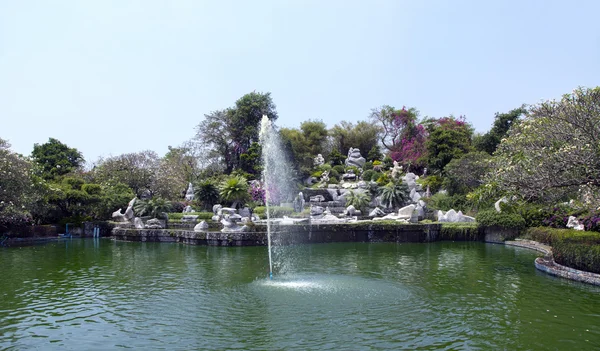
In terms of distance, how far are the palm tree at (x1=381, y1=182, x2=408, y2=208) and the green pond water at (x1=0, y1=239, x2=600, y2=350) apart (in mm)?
14315

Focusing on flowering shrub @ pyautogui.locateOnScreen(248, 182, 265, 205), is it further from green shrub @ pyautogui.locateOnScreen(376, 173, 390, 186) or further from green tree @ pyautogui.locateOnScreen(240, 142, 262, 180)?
green shrub @ pyautogui.locateOnScreen(376, 173, 390, 186)

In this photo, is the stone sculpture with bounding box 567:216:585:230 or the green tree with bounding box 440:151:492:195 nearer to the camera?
the stone sculpture with bounding box 567:216:585:230

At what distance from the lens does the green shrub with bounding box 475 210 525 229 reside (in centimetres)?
2286

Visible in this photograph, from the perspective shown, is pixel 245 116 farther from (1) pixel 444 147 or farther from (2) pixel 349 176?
(1) pixel 444 147

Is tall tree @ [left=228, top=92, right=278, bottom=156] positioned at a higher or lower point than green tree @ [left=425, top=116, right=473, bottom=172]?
higher

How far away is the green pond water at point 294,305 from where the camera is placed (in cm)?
772

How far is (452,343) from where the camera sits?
750 centimetres

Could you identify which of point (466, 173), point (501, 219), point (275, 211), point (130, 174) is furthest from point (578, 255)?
point (130, 174)

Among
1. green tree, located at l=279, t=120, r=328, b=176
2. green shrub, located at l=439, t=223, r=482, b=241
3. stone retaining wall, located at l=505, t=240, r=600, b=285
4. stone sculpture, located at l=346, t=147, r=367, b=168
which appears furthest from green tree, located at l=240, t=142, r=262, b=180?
stone retaining wall, located at l=505, t=240, r=600, b=285

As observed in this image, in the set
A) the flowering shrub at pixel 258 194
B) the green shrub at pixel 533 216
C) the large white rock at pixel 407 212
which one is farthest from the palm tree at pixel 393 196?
the flowering shrub at pixel 258 194

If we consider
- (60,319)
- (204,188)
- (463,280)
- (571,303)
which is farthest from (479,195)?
(204,188)

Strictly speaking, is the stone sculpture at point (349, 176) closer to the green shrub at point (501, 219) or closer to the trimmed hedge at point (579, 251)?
the green shrub at point (501, 219)

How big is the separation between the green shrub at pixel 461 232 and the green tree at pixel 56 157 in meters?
32.2

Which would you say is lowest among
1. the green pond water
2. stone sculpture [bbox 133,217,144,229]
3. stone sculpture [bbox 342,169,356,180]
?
the green pond water
